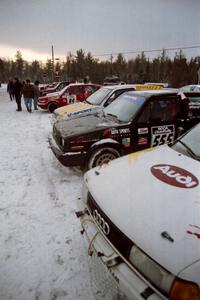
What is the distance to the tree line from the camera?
165 ft

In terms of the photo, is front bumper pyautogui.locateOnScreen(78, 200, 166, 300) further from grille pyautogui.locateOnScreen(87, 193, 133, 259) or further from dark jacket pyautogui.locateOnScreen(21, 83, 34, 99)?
dark jacket pyautogui.locateOnScreen(21, 83, 34, 99)

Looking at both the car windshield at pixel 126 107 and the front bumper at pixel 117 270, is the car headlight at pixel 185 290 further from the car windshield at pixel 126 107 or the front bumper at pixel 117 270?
the car windshield at pixel 126 107

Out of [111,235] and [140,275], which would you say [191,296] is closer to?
[140,275]

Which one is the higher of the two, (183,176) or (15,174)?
(183,176)

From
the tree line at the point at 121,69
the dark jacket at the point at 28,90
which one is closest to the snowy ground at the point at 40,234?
the dark jacket at the point at 28,90

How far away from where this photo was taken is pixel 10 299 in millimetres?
2361

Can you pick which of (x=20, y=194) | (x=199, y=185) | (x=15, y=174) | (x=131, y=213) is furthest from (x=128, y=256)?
(x=15, y=174)

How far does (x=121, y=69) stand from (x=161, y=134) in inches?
3485

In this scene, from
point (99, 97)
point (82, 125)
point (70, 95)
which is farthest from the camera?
point (70, 95)

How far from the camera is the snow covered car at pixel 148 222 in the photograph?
5.48 feet

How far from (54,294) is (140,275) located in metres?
1.04

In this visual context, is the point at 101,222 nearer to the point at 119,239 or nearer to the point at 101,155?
the point at 119,239

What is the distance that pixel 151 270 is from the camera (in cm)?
177

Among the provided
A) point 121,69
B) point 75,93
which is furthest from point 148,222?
point 121,69
